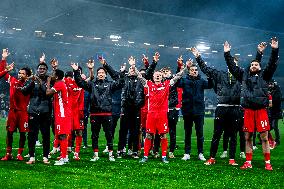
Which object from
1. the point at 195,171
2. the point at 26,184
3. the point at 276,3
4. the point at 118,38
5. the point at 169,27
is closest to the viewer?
the point at 26,184

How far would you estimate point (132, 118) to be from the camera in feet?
29.5

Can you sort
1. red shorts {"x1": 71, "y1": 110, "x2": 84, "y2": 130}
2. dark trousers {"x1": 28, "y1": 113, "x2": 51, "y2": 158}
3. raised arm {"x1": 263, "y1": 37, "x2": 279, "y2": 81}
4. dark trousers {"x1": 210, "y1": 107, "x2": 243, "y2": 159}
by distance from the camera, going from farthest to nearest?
red shorts {"x1": 71, "y1": 110, "x2": 84, "y2": 130} → dark trousers {"x1": 210, "y1": 107, "x2": 243, "y2": 159} → dark trousers {"x1": 28, "y1": 113, "x2": 51, "y2": 158} → raised arm {"x1": 263, "y1": 37, "x2": 279, "y2": 81}

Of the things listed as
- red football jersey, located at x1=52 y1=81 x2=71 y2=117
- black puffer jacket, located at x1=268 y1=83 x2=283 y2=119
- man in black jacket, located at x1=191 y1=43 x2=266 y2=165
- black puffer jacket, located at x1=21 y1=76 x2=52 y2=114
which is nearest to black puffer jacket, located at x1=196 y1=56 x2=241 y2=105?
man in black jacket, located at x1=191 y1=43 x2=266 y2=165

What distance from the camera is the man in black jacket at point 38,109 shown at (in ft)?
24.7

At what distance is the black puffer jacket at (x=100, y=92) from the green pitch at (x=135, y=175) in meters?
1.19

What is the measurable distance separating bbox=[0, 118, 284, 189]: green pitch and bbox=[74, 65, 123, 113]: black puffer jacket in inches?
47.0

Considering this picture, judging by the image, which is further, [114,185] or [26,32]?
[26,32]

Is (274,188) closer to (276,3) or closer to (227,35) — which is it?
(276,3)

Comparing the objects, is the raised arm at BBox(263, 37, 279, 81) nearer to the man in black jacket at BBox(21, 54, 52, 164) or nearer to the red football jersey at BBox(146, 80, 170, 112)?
the red football jersey at BBox(146, 80, 170, 112)

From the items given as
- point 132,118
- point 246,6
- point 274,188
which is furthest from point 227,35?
point 274,188

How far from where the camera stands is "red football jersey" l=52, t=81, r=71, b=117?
754cm

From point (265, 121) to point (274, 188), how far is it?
76.9 inches

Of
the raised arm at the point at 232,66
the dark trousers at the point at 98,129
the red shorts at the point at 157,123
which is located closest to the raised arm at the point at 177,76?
the red shorts at the point at 157,123

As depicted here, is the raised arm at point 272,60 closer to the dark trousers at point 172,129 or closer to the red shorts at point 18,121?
the dark trousers at point 172,129
